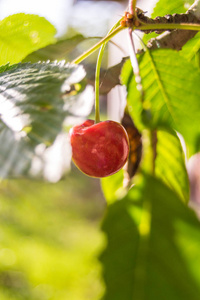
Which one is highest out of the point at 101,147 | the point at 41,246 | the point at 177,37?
the point at 177,37

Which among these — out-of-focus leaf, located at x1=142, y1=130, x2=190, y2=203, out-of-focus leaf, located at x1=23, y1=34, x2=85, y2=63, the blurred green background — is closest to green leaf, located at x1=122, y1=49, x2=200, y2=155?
out-of-focus leaf, located at x1=142, y1=130, x2=190, y2=203

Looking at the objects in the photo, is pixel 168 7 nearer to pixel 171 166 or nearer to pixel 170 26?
pixel 170 26

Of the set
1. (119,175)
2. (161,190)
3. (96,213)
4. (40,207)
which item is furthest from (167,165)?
(96,213)

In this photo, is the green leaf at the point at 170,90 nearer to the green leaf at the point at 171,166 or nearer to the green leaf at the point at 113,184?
the green leaf at the point at 171,166

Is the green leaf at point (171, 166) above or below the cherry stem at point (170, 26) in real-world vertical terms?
below

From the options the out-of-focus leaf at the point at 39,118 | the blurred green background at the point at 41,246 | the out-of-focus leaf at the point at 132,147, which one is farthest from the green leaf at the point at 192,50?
the blurred green background at the point at 41,246

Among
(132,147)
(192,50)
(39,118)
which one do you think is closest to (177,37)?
(192,50)

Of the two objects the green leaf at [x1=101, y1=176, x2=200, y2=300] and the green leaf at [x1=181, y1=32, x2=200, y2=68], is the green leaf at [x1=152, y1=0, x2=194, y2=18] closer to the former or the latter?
the green leaf at [x1=181, y1=32, x2=200, y2=68]
